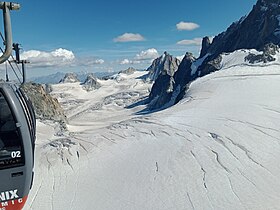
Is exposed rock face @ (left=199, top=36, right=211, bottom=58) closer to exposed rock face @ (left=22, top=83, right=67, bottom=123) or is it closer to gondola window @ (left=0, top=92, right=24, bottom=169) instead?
exposed rock face @ (left=22, top=83, right=67, bottom=123)

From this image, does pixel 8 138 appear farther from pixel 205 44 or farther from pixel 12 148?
pixel 205 44

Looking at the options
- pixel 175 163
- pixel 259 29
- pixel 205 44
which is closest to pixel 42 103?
pixel 175 163

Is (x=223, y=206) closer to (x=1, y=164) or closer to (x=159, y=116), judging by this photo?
(x=1, y=164)

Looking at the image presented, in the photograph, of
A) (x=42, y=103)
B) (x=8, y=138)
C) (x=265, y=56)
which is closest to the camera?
(x=8, y=138)

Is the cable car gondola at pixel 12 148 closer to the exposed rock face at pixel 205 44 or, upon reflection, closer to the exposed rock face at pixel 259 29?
the exposed rock face at pixel 259 29

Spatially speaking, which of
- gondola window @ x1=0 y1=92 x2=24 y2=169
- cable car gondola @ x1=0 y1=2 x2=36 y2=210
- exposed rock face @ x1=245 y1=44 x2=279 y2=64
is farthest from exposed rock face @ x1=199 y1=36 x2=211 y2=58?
gondola window @ x1=0 y1=92 x2=24 y2=169
